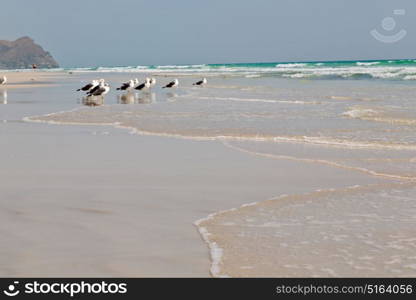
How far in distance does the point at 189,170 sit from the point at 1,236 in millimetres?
2913

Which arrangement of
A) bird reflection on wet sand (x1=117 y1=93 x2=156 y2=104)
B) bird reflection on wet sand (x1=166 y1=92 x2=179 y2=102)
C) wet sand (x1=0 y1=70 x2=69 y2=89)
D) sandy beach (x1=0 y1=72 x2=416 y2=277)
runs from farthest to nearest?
wet sand (x1=0 y1=70 x2=69 y2=89), bird reflection on wet sand (x1=166 y1=92 x2=179 y2=102), bird reflection on wet sand (x1=117 y1=93 x2=156 y2=104), sandy beach (x1=0 y1=72 x2=416 y2=277)

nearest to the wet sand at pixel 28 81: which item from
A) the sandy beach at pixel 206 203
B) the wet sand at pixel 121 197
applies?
the sandy beach at pixel 206 203

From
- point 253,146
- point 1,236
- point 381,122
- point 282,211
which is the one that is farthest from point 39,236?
point 381,122

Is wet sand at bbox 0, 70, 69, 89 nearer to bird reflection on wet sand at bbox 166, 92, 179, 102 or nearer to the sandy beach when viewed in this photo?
bird reflection on wet sand at bbox 166, 92, 179, 102

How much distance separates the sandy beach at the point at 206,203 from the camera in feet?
12.9

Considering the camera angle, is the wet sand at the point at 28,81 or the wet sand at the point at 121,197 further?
the wet sand at the point at 28,81

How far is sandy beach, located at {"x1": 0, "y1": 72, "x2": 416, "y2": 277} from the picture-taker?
3.94 m

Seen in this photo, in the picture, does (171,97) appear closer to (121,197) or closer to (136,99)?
(136,99)

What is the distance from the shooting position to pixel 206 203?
5.51 metres

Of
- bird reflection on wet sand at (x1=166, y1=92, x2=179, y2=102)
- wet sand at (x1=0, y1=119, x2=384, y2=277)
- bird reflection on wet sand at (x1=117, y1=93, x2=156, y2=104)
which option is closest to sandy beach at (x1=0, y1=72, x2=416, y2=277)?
wet sand at (x1=0, y1=119, x2=384, y2=277)

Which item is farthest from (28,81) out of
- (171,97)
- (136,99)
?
(136,99)

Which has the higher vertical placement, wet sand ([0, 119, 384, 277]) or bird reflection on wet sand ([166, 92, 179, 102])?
wet sand ([0, 119, 384, 277])

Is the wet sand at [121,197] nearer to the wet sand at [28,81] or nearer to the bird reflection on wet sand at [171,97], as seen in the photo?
the bird reflection on wet sand at [171,97]

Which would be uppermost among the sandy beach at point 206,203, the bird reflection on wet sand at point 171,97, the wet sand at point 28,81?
the sandy beach at point 206,203
